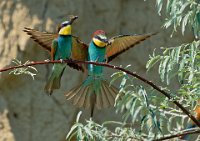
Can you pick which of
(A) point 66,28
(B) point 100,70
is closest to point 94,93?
(B) point 100,70

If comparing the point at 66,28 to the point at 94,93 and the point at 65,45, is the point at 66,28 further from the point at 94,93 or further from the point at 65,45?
the point at 94,93

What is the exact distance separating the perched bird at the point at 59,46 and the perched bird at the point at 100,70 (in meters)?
0.06

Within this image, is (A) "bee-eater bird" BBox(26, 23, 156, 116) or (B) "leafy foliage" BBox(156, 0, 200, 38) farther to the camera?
(A) "bee-eater bird" BBox(26, 23, 156, 116)

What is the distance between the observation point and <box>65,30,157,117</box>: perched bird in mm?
2467

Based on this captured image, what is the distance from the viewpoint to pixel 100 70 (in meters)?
2.52

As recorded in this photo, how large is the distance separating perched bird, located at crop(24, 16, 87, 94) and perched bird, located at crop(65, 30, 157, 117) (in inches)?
2.3

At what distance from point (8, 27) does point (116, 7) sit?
0.69 metres

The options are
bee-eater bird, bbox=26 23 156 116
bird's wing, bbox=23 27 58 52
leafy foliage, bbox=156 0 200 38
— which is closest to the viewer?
leafy foliage, bbox=156 0 200 38

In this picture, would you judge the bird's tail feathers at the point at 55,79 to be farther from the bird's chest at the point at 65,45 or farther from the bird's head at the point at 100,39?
the bird's head at the point at 100,39

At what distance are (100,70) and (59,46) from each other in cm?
19

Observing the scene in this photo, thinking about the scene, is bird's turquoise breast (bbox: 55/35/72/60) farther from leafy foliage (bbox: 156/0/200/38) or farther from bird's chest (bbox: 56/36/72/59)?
leafy foliage (bbox: 156/0/200/38)

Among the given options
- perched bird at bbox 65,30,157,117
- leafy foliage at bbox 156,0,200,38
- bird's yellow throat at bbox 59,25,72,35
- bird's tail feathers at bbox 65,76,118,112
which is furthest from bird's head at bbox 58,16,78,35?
leafy foliage at bbox 156,0,200,38

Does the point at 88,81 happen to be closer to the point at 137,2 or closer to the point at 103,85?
the point at 103,85

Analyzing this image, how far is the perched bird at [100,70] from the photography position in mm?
2467
